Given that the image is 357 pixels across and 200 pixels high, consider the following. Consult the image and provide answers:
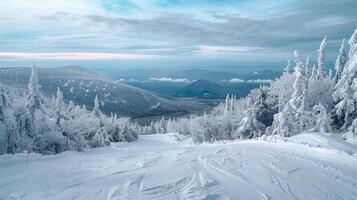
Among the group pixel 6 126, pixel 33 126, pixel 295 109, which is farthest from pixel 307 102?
pixel 6 126

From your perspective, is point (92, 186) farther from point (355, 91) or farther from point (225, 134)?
point (225, 134)

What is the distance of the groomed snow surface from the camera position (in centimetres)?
1123

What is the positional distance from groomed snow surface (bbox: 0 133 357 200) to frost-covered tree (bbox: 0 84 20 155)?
36.4ft

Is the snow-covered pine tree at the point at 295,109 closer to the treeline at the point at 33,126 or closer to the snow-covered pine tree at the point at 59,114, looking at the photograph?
the treeline at the point at 33,126

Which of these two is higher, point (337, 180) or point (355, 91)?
point (355, 91)

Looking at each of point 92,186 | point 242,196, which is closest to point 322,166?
point 242,196

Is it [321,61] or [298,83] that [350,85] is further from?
[321,61]

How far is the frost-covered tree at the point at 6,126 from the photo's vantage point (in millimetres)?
27359

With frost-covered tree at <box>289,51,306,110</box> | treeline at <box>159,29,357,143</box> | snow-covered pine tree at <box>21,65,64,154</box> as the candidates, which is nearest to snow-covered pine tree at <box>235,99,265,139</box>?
treeline at <box>159,29,357,143</box>

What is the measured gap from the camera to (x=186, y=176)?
1291 cm

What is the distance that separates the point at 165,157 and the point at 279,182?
20.6 feet

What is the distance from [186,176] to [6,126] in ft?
65.6

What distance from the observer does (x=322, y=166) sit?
1570 centimetres

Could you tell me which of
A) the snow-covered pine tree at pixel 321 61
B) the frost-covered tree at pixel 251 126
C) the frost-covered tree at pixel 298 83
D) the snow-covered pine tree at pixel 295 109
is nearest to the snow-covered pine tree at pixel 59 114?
the snow-covered pine tree at pixel 295 109
